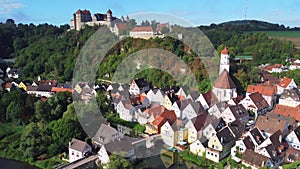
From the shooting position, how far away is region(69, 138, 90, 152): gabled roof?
48.6ft

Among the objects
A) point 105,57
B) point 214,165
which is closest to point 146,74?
point 105,57

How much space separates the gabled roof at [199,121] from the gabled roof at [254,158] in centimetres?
317

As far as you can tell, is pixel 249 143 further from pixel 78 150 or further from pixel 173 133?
pixel 78 150

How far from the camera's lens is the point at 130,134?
58.1 feet

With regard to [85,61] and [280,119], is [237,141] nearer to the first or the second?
[280,119]

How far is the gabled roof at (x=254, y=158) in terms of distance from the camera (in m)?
13.1

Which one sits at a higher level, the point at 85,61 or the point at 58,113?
the point at 85,61

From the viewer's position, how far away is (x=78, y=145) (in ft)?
49.3

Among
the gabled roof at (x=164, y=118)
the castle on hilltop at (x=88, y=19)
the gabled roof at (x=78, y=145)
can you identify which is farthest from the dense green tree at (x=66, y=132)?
the castle on hilltop at (x=88, y=19)

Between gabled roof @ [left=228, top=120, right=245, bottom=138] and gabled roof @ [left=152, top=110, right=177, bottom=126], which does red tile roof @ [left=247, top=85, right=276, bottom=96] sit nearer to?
gabled roof @ [left=228, top=120, right=245, bottom=138]

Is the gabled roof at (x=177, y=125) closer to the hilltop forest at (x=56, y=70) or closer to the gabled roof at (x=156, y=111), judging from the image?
the gabled roof at (x=156, y=111)

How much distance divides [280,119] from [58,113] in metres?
13.5

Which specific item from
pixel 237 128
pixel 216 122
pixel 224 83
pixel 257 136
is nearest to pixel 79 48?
pixel 224 83

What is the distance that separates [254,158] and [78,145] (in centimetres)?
834
